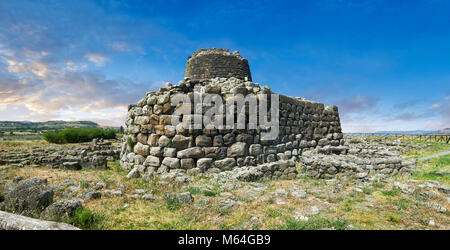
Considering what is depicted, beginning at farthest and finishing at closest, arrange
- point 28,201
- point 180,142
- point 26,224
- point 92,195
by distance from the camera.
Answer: point 180,142 → point 92,195 → point 28,201 → point 26,224

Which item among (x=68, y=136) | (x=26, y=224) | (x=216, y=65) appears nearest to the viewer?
(x=26, y=224)

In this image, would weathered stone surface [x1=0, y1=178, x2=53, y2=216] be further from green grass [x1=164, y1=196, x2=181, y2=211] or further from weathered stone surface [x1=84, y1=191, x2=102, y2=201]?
green grass [x1=164, y1=196, x2=181, y2=211]

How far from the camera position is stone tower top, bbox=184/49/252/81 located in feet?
47.1

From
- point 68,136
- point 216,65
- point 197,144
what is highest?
point 216,65

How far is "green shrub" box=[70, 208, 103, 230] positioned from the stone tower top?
38.9 feet

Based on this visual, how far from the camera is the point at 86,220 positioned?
334 centimetres

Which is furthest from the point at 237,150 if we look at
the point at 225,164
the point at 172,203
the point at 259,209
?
the point at 172,203

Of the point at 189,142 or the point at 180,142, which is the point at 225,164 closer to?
the point at 189,142

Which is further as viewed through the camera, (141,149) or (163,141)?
(141,149)

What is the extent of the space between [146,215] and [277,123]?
6.07m

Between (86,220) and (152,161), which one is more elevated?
(152,161)

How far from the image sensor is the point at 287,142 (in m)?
9.12

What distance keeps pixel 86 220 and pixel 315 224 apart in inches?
144
